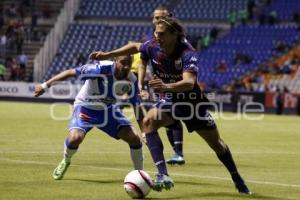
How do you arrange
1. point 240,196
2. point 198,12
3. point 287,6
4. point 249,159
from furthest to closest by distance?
point 198,12
point 287,6
point 249,159
point 240,196

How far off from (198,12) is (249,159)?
121ft

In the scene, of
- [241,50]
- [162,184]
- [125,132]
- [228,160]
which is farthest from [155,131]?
[241,50]

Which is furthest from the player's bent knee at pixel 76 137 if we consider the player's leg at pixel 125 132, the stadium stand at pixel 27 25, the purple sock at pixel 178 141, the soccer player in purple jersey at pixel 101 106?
the stadium stand at pixel 27 25

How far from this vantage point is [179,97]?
11.5 m

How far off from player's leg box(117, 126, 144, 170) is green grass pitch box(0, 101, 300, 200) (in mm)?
393

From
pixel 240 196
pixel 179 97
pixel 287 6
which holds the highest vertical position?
pixel 179 97

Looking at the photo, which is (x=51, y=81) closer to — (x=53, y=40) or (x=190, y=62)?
(x=190, y=62)

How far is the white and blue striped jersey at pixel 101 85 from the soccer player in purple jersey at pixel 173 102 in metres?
1.30

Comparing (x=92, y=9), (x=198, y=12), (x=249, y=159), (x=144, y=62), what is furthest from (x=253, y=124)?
(x=92, y=9)

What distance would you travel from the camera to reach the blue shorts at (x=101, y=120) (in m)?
12.8

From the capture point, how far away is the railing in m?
51.4

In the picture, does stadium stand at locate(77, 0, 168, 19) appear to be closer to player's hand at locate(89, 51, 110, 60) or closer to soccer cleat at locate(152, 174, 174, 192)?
player's hand at locate(89, 51, 110, 60)

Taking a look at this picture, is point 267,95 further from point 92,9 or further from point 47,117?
point 92,9

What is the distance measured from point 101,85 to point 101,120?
535mm
